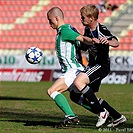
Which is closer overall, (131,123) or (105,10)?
(131,123)

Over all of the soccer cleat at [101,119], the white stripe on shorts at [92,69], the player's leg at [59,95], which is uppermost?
the white stripe on shorts at [92,69]

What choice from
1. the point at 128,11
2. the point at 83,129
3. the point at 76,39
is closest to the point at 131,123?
the point at 83,129

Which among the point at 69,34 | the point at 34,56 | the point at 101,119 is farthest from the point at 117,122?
the point at 34,56

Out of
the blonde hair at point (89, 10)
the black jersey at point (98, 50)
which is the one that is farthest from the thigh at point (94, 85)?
the blonde hair at point (89, 10)

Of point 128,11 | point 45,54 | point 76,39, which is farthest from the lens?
point 128,11

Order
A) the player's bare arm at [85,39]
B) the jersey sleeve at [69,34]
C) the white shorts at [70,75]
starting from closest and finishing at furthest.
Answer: the player's bare arm at [85,39], the jersey sleeve at [69,34], the white shorts at [70,75]

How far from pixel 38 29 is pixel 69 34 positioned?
865 inches

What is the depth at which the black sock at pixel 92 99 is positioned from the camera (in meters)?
7.75

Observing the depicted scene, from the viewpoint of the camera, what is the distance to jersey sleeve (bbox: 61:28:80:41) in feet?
25.5

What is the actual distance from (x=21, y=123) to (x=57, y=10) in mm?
1940

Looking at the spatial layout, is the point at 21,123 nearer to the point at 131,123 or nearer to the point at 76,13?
the point at 131,123

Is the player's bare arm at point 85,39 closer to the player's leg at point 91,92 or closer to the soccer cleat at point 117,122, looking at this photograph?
the player's leg at point 91,92

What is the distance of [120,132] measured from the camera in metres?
7.12

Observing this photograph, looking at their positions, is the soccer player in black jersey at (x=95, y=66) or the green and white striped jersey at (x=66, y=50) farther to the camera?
the green and white striped jersey at (x=66, y=50)
